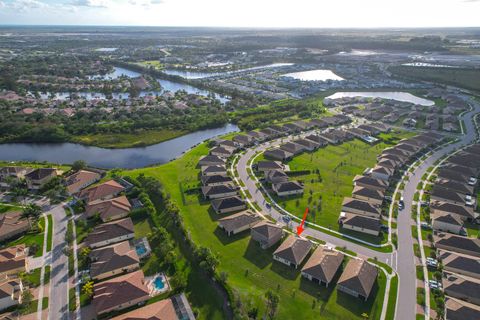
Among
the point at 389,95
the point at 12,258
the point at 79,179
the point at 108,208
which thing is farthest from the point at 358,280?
the point at 389,95

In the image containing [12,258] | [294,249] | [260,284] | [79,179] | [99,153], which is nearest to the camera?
[260,284]

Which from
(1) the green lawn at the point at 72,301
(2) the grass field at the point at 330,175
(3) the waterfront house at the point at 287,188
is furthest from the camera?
(3) the waterfront house at the point at 287,188

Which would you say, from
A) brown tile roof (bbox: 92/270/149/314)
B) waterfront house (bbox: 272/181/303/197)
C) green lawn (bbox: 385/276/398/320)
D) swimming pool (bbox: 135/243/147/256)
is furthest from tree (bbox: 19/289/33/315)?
green lawn (bbox: 385/276/398/320)

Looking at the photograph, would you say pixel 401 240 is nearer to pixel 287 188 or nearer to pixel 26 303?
pixel 287 188

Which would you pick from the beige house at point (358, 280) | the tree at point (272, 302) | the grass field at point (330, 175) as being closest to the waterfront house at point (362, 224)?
the grass field at point (330, 175)

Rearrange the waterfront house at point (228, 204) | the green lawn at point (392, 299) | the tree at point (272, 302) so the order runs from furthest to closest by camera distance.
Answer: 1. the waterfront house at point (228, 204)
2. the green lawn at point (392, 299)
3. the tree at point (272, 302)

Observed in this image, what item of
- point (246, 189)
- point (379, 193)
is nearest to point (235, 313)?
point (246, 189)

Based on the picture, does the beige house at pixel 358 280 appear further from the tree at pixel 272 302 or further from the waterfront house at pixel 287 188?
the waterfront house at pixel 287 188
